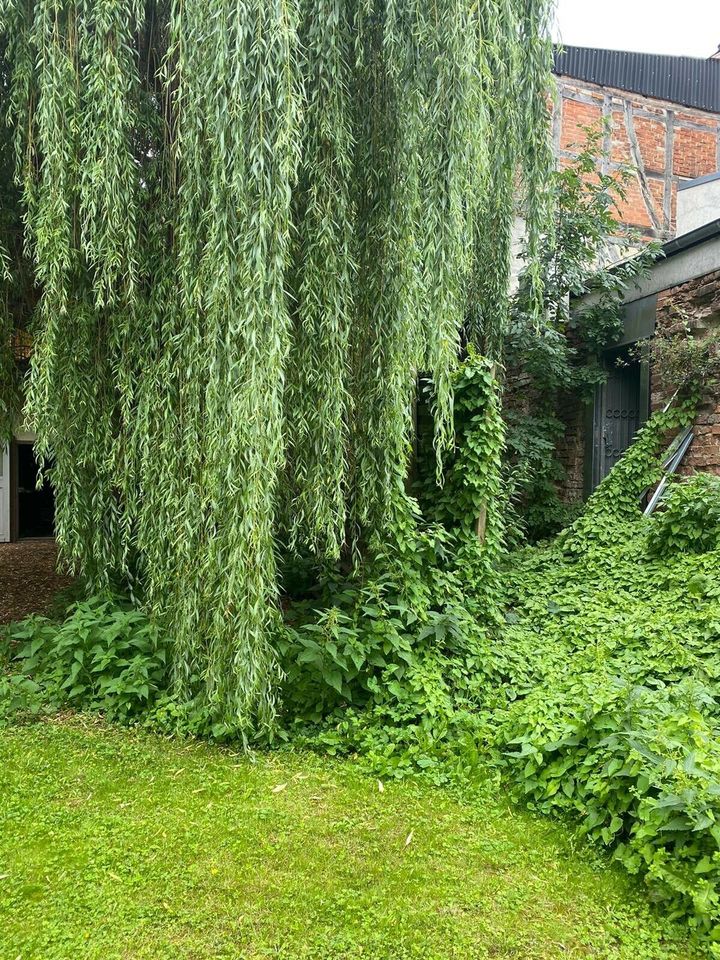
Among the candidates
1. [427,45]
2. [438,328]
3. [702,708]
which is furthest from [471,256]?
[702,708]

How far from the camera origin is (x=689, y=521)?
5.68 metres

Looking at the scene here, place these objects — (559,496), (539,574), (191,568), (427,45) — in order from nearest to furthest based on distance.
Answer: (427,45) < (191,568) < (539,574) < (559,496)

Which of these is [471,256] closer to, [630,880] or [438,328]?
[438,328]

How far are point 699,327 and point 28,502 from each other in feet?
37.1

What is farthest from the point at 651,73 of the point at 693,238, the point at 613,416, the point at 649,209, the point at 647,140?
the point at 613,416

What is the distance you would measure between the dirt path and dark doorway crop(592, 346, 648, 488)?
6217 mm

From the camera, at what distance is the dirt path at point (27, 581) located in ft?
20.1

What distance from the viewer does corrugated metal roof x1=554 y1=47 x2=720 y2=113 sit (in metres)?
11.9

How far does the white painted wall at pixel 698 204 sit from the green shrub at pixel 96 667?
27.9ft

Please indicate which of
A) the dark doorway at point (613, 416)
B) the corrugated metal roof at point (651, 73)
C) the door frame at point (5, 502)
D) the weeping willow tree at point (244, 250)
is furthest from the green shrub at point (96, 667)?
the corrugated metal roof at point (651, 73)

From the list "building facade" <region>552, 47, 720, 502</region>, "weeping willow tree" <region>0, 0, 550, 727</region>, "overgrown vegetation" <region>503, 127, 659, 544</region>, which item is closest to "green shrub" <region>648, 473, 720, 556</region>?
"building facade" <region>552, 47, 720, 502</region>

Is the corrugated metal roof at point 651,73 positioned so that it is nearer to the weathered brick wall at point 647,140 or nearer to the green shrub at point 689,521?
the weathered brick wall at point 647,140

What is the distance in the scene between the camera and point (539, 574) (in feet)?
20.7

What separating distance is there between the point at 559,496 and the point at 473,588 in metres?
4.21
